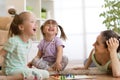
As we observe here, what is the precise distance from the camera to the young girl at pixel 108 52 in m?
1.42

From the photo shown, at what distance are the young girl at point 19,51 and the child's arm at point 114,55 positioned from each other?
15.3 inches

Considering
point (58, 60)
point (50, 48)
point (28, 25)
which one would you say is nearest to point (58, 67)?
point (58, 60)

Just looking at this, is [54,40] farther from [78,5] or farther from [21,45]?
[78,5]

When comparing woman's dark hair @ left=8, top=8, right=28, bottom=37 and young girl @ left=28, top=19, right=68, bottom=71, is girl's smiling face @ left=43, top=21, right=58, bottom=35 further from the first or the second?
woman's dark hair @ left=8, top=8, right=28, bottom=37

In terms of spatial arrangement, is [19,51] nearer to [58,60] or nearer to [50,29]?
[58,60]

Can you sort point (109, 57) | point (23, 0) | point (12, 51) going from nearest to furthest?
1. point (12, 51)
2. point (109, 57)
3. point (23, 0)

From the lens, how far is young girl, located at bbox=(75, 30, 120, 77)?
142 cm

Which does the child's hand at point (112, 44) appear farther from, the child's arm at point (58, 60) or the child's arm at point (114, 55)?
the child's arm at point (58, 60)

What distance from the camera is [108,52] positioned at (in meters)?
1.54

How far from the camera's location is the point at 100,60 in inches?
63.6

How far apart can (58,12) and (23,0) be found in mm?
1815

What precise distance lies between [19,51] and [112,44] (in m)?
0.55

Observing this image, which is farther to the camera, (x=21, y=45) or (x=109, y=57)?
(x=109, y=57)

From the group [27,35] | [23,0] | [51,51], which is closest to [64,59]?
[51,51]
